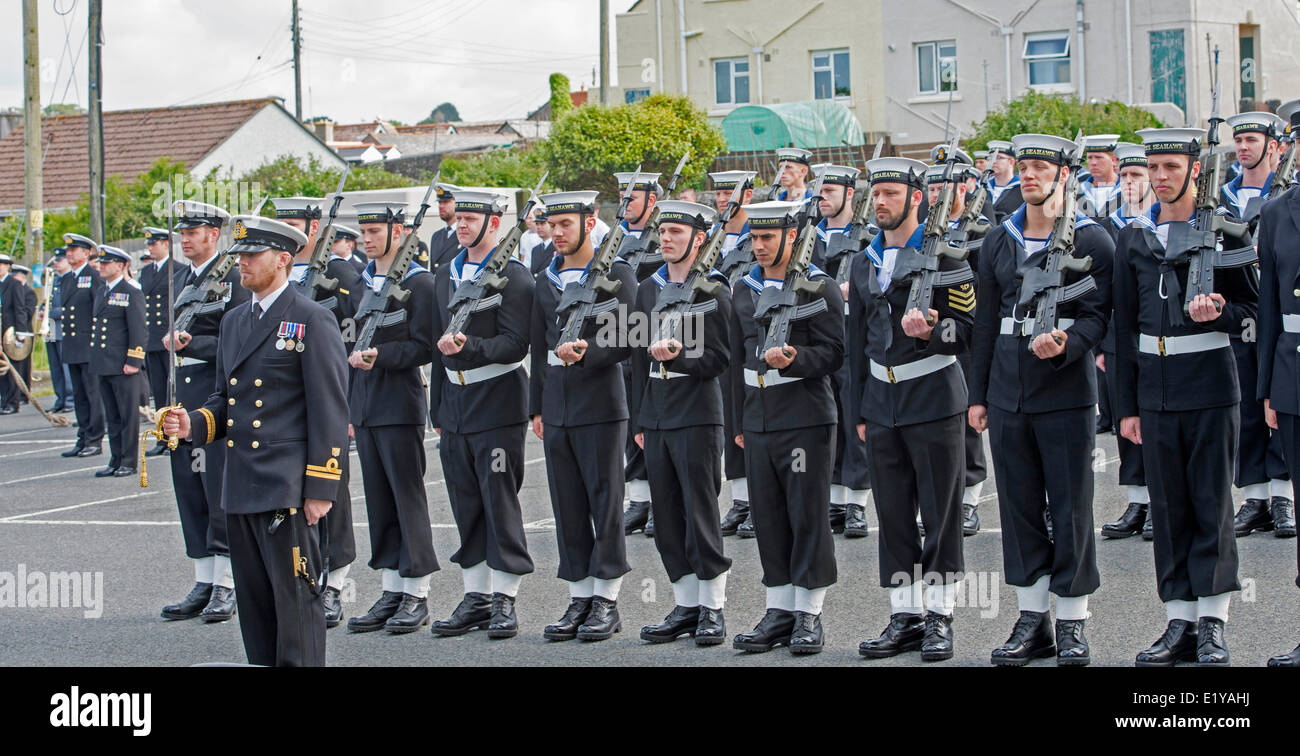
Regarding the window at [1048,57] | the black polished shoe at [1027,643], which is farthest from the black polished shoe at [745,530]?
the window at [1048,57]

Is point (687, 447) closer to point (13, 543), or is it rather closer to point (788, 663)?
point (788, 663)

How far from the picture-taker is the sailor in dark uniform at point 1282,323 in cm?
653

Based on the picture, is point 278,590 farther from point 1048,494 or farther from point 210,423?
point 1048,494

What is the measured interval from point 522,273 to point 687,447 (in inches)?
55.8

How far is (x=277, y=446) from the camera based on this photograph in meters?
6.48

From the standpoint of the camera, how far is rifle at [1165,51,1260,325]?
680 centimetres

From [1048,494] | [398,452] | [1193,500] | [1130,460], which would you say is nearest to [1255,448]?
[1130,460]

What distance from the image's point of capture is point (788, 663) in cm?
729

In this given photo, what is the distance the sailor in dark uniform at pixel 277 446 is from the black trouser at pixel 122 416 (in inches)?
369

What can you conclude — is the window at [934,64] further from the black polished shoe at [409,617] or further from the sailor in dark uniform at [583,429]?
the black polished shoe at [409,617]

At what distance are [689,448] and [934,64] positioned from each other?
3253cm

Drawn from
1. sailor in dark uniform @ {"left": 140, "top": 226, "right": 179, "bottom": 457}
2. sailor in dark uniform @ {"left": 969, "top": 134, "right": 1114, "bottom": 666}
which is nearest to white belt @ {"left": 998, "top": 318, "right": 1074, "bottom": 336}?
sailor in dark uniform @ {"left": 969, "top": 134, "right": 1114, "bottom": 666}

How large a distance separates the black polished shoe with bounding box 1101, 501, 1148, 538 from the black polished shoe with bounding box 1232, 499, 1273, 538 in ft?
1.84
